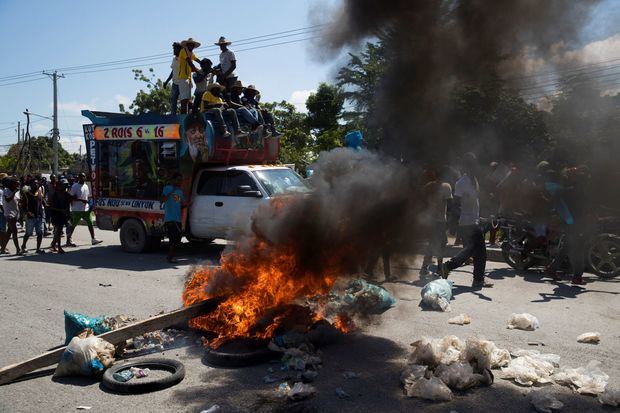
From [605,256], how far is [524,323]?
378 cm

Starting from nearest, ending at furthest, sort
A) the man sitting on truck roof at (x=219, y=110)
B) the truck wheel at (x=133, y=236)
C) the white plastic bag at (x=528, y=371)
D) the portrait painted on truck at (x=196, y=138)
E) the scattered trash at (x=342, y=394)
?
the scattered trash at (x=342, y=394)
the white plastic bag at (x=528, y=371)
the portrait painted on truck at (x=196, y=138)
the man sitting on truck roof at (x=219, y=110)
the truck wheel at (x=133, y=236)

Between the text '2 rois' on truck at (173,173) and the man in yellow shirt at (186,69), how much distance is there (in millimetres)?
1026

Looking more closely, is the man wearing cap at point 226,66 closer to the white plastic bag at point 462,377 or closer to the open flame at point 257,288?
the open flame at point 257,288

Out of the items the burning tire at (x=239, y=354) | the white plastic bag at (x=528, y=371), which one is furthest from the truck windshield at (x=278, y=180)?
the white plastic bag at (x=528, y=371)

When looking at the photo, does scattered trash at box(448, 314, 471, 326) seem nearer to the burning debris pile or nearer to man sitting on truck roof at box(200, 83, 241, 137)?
the burning debris pile

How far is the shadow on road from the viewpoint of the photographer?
10.7 m

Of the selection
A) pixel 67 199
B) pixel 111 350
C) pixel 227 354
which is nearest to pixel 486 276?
pixel 227 354

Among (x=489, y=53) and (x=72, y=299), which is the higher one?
(x=489, y=53)

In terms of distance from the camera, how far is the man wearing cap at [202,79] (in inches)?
462

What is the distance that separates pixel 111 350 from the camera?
4.83 m

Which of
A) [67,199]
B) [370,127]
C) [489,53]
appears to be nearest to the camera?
[489,53]

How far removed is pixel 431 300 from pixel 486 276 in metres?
2.80

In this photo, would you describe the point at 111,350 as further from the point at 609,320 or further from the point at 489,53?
the point at 609,320

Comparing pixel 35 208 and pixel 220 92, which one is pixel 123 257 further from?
pixel 220 92
